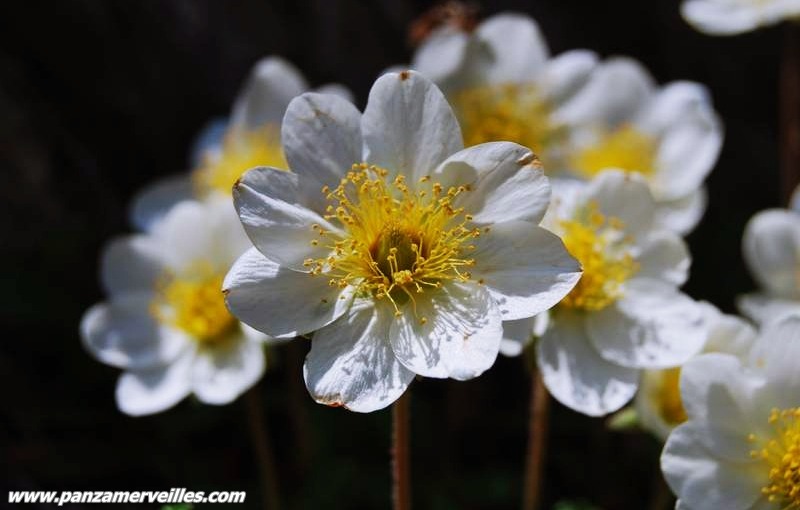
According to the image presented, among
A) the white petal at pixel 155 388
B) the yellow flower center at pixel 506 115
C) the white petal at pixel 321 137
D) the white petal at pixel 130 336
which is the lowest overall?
the white petal at pixel 155 388

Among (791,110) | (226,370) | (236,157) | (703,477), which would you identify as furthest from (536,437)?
(791,110)

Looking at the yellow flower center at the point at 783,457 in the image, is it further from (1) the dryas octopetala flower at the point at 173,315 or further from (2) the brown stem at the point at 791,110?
(2) the brown stem at the point at 791,110

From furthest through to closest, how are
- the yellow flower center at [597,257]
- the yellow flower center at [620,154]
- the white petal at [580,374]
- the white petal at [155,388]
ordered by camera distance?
the yellow flower center at [620,154]
the white petal at [155,388]
the yellow flower center at [597,257]
the white petal at [580,374]

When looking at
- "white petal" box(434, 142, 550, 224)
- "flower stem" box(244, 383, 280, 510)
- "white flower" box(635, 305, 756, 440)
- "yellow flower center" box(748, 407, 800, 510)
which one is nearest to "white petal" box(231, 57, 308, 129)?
"flower stem" box(244, 383, 280, 510)

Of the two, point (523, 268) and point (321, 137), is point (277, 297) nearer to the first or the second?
point (321, 137)

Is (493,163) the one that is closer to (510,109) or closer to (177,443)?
(510,109)

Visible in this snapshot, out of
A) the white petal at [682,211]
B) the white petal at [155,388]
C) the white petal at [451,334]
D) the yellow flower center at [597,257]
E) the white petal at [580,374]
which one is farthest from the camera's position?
the white petal at [682,211]

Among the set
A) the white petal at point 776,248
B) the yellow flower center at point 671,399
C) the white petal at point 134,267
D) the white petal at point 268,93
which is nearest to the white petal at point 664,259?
the yellow flower center at point 671,399
